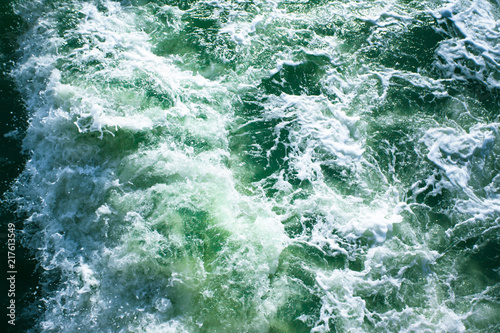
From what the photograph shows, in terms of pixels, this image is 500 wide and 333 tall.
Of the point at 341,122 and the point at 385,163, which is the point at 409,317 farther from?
the point at 341,122

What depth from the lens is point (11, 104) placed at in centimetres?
626

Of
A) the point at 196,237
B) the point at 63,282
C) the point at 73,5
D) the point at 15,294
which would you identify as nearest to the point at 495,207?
the point at 196,237

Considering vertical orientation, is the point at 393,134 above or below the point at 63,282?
above

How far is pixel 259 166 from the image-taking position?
6.11 m

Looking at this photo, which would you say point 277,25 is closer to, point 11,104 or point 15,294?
point 11,104

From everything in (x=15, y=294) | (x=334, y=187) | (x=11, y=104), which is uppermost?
(x=11, y=104)

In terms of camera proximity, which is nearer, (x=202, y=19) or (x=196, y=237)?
(x=196, y=237)

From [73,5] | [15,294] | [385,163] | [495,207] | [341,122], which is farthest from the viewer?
[73,5]

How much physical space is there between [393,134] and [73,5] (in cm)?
890

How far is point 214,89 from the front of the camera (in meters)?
6.91

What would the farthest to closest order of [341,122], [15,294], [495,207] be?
1. [341,122]
2. [495,207]
3. [15,294]

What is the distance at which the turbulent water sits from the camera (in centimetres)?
464

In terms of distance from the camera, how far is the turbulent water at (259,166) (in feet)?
15.2

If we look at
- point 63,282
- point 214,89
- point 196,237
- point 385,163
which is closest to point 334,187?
point 385,163
